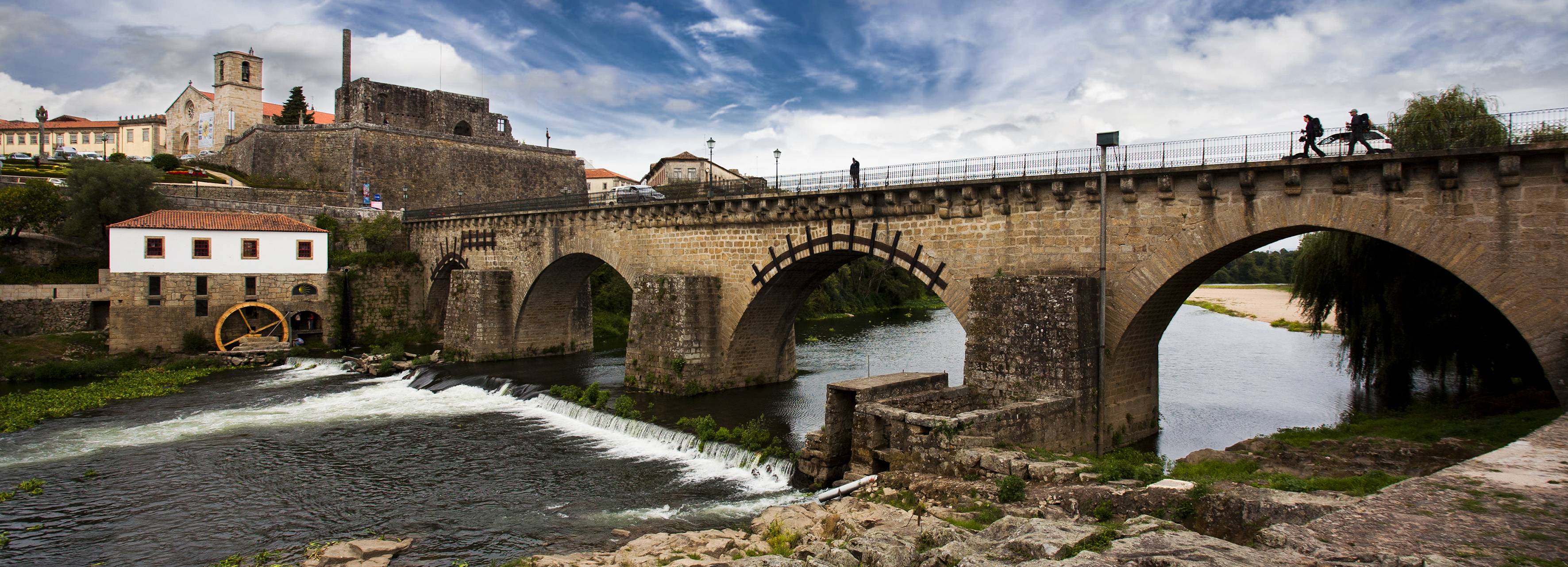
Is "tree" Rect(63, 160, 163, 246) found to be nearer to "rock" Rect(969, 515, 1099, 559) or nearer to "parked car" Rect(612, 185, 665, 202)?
"parked car" Rect(612, 185, 665, 202)

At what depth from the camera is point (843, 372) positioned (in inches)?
1049

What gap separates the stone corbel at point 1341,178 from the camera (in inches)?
481

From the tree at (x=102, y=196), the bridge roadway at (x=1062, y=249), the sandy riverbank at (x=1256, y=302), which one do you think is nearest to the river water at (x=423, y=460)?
the bridge roadway at (x=1062, y=249)

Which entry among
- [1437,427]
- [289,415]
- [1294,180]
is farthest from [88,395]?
[1437,427]

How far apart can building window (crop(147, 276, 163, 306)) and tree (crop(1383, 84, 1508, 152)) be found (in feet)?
123

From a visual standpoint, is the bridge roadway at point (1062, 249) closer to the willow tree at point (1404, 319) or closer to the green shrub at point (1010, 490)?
the willow tree at point (1404, 319)

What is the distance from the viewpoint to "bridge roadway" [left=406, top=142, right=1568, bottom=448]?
1119 cm

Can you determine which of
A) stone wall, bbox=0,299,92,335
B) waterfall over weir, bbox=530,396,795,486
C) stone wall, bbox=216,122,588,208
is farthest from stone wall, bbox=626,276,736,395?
stone wall, bbox=216,122,588,208

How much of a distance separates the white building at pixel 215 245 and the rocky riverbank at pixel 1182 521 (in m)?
28.0

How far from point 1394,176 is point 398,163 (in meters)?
46.3

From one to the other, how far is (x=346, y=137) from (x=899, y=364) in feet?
115

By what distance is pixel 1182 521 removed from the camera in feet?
26.0

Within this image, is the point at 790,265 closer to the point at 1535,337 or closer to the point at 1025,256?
the point at 1025,256

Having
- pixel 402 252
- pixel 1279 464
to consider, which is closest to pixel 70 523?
pixel 1279 464
